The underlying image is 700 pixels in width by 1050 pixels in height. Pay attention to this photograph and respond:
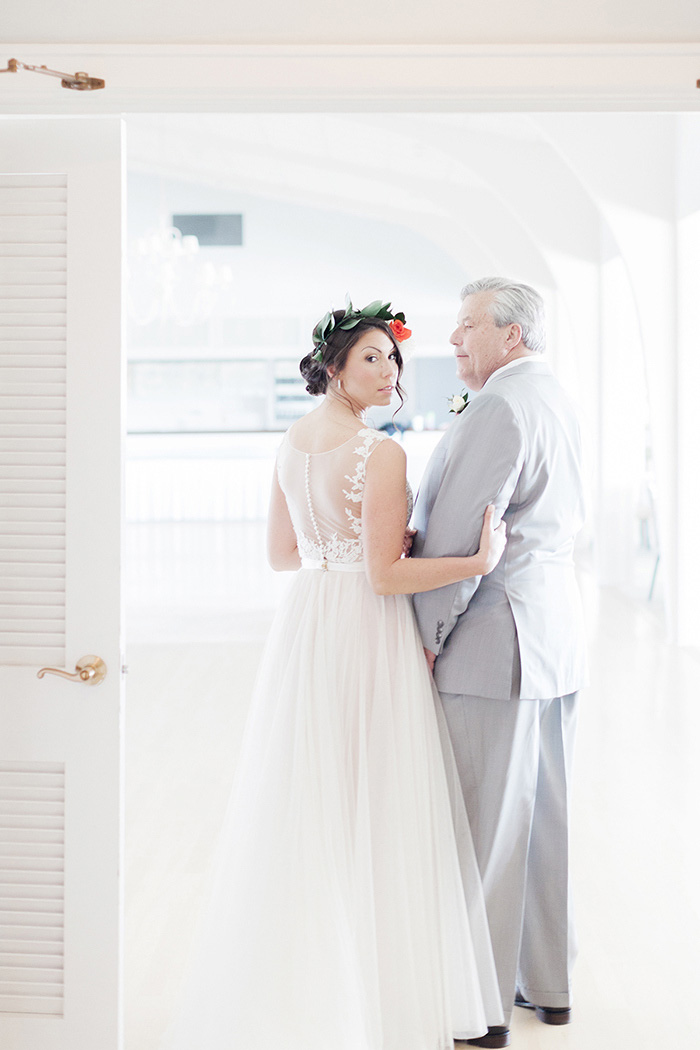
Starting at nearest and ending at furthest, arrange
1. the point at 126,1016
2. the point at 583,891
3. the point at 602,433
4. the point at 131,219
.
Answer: the point at 126,1016
the point at 583,891
the point at 602,433
the point at 131,219

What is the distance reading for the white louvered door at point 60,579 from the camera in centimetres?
223

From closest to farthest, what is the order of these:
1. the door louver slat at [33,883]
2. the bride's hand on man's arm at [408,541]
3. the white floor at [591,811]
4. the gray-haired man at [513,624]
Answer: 1. the door louver slat at [33,883]
2. the gray-haired man at [513,624]
3. the bride's hand on man's arm at [408,541]
4. the white floor at [591,811]

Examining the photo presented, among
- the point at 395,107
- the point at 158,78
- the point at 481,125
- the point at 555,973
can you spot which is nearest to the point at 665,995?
the point at 555,973

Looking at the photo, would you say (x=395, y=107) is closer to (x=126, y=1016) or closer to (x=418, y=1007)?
(x=418, y=1007)

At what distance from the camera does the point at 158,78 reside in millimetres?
2184

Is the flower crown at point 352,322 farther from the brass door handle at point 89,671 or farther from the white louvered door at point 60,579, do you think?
the brass door handle at point 89,671

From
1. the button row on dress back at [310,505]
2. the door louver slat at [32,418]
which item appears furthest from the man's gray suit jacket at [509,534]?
the door louver slat at [32,418]

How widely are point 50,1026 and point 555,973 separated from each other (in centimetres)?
121

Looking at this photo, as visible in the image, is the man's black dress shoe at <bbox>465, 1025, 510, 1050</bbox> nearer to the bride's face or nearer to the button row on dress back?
the button row on dress back

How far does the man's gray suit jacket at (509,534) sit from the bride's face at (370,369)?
0.65 feet

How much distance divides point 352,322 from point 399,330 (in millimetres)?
126

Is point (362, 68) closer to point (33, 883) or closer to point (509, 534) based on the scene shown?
point (509, 534)

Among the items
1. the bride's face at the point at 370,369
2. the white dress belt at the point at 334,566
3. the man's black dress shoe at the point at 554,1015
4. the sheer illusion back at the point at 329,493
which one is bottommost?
the man's black dress shoe at the point at 554,1015

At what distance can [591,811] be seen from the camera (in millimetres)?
3951
